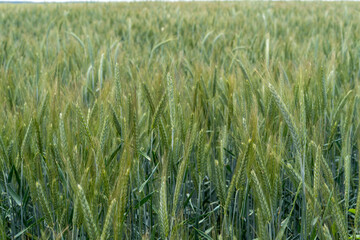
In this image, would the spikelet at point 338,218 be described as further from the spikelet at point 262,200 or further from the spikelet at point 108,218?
the spikelet at point 108,218

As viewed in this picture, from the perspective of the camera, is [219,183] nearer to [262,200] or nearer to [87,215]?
[262,200]

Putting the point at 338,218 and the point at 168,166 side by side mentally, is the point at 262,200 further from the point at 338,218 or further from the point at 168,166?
the point at 168,166

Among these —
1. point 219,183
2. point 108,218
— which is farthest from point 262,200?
point 108,218

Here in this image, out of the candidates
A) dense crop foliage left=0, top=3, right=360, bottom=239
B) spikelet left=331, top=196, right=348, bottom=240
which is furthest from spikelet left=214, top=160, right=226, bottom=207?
spikelet left=331, top=196, right=348, bottom=240

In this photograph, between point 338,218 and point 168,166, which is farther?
point 168,166

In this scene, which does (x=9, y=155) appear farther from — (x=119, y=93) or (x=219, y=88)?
(x=219, y=88)

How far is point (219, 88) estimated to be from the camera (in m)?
1.43

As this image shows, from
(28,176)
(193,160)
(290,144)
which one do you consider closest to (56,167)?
(28,176)

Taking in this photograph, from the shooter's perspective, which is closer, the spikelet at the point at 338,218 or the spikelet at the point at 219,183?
the spikelet at the point at 338,218

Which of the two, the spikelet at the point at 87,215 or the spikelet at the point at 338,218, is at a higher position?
the spikelet at the point at 87,215

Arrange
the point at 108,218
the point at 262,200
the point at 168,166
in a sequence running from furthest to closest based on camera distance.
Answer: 1. the point at 168,166
2. the point at 262,200
3. the point at 108,218

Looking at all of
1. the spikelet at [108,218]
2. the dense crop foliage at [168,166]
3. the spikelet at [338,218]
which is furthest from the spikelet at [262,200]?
the spikelet at [108,218]

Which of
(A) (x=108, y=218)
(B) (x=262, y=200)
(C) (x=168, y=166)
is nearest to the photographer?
(A) (x=108, y=218)

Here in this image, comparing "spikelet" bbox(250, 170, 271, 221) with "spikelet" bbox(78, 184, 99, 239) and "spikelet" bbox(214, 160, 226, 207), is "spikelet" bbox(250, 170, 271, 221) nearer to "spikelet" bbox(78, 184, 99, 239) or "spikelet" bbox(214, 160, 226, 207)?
"spikelet" bbox(214, 160, 226, 207)
